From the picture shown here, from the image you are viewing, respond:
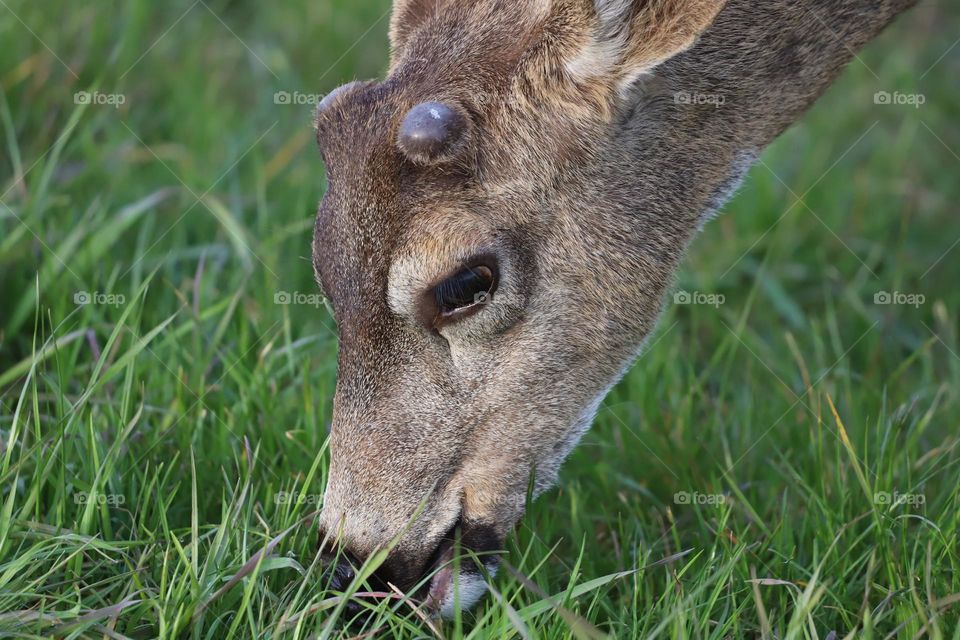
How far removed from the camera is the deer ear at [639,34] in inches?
Result: 143

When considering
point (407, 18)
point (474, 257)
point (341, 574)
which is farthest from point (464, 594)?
point (407, 18)

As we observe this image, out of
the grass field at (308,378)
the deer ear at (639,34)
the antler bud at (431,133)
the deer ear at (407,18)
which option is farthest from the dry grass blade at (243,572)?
the deer ear at (407,18)

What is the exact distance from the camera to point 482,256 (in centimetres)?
366

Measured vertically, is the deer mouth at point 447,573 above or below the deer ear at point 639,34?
below

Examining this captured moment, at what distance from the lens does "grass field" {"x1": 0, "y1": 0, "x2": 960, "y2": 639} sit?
3.65 metres

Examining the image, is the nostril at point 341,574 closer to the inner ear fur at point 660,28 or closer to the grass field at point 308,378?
the grass field at point 308,378

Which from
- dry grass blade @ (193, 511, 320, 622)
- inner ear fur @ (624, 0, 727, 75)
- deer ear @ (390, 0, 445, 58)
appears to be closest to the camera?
dry grass blade @ (193, 511, 320, 622)

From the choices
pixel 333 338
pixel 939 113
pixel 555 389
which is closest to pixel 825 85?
pixel 555 389

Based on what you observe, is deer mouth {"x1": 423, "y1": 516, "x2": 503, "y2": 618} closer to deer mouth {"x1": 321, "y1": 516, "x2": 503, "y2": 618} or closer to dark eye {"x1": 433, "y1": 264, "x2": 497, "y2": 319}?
deer mouth {"x1": 321, "y1": 516, "x2": 503, "y2": 618}

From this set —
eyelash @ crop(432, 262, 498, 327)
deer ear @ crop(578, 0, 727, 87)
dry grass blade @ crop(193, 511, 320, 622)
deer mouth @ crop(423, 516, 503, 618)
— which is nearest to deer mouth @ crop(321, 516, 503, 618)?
deer mouth @ crop(423, 516, 503, 618)

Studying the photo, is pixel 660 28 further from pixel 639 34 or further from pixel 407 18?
pixel 407 18

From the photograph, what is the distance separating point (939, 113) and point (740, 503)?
185 inches

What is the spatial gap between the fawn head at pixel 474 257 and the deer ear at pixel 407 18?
46cm

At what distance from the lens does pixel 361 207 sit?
3725mm
